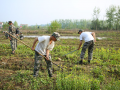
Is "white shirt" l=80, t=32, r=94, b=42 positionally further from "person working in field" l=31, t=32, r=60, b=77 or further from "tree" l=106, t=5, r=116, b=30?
"tree" l=106, t=5, r=116, b=30

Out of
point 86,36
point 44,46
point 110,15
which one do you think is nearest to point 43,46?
point 44,46

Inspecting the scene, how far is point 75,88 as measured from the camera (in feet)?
9.11

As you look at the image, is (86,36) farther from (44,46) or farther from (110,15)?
(110,15)

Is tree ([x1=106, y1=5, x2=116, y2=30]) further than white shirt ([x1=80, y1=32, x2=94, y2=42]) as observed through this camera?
Yes

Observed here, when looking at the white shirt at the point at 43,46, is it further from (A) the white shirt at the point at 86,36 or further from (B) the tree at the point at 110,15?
(B) the tree at the point at 110,15

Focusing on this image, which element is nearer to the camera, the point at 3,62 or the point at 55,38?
the point at 55,38

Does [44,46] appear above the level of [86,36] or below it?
below

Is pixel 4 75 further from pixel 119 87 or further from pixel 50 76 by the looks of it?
pixel 119 87

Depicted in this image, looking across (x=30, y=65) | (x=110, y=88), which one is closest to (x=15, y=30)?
(x=30, y=65)

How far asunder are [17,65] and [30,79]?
64.6 inches

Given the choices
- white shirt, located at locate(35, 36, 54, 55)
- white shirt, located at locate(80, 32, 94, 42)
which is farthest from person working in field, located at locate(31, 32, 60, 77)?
white shirt, located at locate(80, 32, 94, 42)

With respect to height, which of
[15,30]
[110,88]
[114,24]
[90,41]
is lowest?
[110,88]

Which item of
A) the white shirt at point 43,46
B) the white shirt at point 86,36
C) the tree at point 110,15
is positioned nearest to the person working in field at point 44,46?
the white shirt at point 43,46

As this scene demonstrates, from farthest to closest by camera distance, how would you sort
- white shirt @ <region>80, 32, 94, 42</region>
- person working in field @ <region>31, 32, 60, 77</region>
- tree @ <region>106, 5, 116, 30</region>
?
tree @ <region>106, 5, 116, 30</region>
white shirt @ <region>80, 32, 94, 42</region>
person working in field @ <region>31, 32, 60, 77</region>
